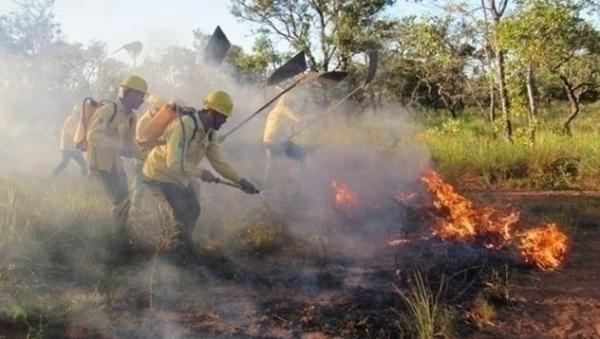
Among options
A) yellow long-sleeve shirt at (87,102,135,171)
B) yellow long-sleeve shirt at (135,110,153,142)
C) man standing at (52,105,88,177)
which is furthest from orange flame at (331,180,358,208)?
man standing at (52,105,88,177)

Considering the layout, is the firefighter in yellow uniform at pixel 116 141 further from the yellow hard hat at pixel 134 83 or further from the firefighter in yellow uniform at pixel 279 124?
the firefighter in yellow uniform at pixel 279 124

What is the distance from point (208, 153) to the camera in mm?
5031

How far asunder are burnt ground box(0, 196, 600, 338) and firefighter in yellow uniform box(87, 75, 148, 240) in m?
0.65

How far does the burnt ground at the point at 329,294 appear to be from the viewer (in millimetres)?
3979

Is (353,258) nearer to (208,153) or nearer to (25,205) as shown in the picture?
(208,153)

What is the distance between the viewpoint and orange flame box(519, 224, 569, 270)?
16.7 ft

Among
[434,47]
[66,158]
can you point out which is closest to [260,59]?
[434,47]

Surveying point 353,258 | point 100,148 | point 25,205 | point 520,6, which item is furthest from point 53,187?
point 520,6

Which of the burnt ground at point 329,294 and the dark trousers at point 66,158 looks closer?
the burnt ground at point 329,294

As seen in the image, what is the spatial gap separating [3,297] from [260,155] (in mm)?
6929

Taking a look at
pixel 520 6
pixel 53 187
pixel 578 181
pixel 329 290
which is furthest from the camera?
pixel 520 6

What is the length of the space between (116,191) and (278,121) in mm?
Answer: 3029

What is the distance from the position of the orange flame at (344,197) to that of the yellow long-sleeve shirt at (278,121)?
1125mm

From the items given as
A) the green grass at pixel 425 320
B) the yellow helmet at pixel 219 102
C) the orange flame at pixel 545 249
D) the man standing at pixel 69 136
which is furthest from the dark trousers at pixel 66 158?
the orange flame at pixel 545 249
